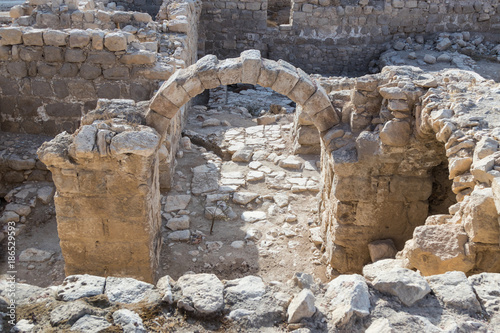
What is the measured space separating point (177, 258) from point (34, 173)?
2946 mm

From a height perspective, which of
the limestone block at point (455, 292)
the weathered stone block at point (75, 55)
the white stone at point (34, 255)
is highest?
the weathered stone block at point (75, 55)

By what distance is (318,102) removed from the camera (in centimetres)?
549

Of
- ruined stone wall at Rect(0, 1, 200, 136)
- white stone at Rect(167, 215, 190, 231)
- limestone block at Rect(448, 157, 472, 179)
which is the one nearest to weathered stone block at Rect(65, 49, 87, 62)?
ruined stone wall at Rect(0, 1, 200, 136)

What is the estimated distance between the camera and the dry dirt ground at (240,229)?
19.6 ft

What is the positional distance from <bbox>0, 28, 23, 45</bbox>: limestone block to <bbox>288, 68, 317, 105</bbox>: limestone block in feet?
14.5

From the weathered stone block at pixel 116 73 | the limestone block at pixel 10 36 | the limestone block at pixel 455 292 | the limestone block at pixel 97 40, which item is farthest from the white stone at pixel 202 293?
the limestone block at pixel 10 36

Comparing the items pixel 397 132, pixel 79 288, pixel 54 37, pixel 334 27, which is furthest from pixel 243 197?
pixel 334 27

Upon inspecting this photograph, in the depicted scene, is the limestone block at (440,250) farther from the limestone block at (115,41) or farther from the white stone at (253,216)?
the limestone block at (115,41)

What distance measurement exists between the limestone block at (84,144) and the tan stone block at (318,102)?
2374 millimetres

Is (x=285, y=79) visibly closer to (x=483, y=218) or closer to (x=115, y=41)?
(x=483, y=218)

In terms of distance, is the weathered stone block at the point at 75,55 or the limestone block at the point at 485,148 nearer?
the limestone block at the point at 485,148

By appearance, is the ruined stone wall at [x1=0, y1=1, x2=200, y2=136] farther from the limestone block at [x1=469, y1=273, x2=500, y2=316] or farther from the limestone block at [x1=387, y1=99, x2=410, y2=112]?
the limestone block at [x1=469, y1=273, x2=500, y2=316]

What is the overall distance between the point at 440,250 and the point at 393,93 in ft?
6.25

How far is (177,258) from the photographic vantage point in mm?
6090
